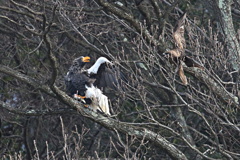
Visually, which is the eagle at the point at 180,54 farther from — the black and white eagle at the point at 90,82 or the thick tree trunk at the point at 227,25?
the black and white eagle at the point at 90,82

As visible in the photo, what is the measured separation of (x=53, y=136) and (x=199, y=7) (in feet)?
11.3

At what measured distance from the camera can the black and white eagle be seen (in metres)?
7.87

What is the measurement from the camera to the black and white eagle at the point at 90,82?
25.8ft

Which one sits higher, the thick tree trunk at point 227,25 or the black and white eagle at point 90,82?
the thick tree trunk at point 227,25

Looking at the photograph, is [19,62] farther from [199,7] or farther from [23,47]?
[199,7]

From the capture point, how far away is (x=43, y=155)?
9.34 m

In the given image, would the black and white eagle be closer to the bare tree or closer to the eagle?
the bare tree

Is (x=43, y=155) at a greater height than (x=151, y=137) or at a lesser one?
lesser

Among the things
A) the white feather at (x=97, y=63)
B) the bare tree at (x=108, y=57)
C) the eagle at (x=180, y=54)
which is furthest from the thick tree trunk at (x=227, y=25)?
the white feather at (x=97, y=63)

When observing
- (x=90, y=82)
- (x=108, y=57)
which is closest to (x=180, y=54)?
(x=90, y=82)

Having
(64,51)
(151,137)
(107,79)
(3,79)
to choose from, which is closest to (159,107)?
(107,79)

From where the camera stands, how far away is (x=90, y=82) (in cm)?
797

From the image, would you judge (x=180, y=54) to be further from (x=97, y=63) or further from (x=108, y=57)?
(x=108, y=57)

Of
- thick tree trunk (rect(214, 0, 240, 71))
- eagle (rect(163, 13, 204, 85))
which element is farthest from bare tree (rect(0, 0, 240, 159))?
eagle (rect(163, 13, 204, 85))
